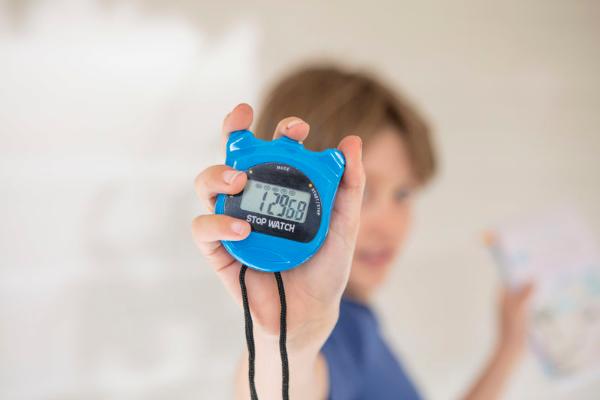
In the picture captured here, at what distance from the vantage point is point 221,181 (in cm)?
59

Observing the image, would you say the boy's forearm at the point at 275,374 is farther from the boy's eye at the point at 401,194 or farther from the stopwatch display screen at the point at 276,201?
the boy's eye at the point at 401,194

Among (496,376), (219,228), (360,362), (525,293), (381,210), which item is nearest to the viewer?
(219,228)

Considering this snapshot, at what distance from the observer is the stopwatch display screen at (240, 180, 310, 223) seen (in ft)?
2.04

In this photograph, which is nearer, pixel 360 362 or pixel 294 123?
pixel 294 123

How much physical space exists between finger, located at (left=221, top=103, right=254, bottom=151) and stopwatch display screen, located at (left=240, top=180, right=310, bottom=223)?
0.23ft

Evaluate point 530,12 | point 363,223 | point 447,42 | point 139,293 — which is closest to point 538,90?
point 530,12

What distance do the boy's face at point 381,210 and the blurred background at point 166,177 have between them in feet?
1.06

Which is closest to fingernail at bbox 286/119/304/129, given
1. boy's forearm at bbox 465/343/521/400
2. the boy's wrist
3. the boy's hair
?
the boy's wrist

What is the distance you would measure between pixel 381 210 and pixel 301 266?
541 mm

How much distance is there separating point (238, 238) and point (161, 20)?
2.81 feet

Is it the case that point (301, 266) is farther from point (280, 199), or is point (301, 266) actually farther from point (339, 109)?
point (339, 109)

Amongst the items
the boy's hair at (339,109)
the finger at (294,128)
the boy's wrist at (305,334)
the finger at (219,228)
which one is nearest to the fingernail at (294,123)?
the finger at (294,128)

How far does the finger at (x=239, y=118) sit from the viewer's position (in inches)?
24.3

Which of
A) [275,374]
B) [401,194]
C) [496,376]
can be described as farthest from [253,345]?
[496,376]
